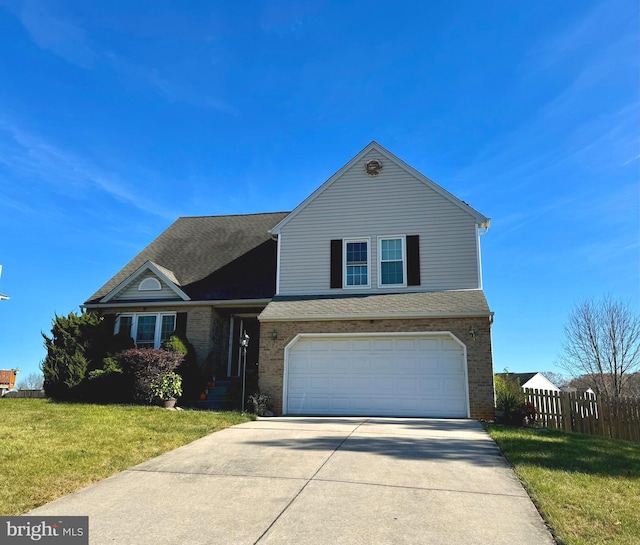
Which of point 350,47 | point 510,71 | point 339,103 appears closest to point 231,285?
point 339,103

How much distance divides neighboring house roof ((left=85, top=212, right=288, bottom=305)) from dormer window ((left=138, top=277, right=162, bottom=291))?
0.49 meters

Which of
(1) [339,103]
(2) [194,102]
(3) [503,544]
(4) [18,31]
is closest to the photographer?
(3) [503,544]

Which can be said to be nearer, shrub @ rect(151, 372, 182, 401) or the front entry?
shrub @ rect(151, 372, 182, 401)

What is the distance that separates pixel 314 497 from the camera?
17.7ft

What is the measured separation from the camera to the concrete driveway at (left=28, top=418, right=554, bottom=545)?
434 cm

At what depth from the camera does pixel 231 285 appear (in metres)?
17.9

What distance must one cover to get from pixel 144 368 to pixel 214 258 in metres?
6.45

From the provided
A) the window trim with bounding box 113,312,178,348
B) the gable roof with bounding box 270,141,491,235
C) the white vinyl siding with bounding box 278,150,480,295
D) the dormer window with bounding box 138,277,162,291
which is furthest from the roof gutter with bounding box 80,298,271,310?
the gable roof with bounding box 270,141,491,235

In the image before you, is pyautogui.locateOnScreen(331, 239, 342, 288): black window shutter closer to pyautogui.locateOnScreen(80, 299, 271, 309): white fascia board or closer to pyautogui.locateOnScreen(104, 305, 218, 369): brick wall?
pyautogui.locateOnScreen(80, 299, 271, 309): white fascia board

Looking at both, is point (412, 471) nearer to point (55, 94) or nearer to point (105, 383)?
point (105, 383)

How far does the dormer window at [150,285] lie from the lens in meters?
17.9

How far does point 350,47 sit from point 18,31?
8.41 m

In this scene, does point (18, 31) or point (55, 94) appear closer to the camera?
point (18, 31)

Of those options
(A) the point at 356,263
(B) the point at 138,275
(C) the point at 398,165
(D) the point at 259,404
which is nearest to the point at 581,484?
(D) the point at 259,404
